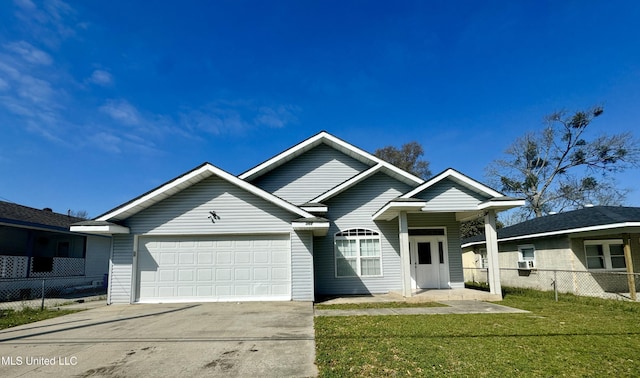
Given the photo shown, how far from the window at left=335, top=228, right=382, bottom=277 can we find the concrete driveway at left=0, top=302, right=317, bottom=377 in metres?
4.54

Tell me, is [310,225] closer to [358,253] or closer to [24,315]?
[358,253]

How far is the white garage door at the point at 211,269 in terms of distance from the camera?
11.4 m

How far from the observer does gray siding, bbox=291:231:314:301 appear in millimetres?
11414

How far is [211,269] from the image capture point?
456 inches

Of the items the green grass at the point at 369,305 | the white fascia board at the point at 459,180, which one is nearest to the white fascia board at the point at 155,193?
the green grass at the point at 369,305

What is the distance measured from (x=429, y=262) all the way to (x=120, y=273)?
11.0m

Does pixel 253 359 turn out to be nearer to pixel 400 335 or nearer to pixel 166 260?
pixel 400 335

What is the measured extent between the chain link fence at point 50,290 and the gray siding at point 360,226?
366 inches

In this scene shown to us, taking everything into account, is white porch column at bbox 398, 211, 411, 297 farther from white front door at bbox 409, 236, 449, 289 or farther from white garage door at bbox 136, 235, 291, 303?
white garage door at bbox 136, 235, 291, 303

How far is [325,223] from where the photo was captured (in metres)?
Answer: 11.0

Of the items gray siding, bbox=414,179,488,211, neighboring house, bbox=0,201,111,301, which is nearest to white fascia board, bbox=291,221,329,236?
gray siding, bbox=414,179,488,211

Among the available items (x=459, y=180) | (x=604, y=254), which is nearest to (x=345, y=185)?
(x=459, y=180)

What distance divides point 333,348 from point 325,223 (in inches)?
220

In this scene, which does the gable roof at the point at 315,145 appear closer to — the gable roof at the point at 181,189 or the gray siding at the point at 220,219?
the gray siding at the point at 220,219
